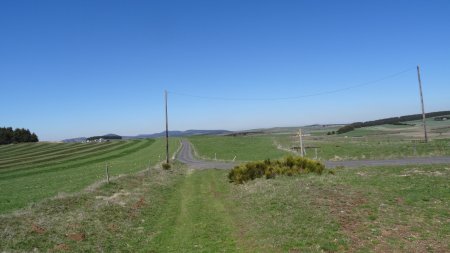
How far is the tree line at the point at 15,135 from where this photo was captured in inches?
7215

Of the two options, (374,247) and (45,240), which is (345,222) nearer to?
(374,247)

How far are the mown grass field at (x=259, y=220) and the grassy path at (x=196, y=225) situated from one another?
5 centimetres

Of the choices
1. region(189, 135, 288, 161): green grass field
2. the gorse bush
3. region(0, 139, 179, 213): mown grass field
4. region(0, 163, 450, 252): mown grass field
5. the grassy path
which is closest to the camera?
region(0, 163, 450, 252): mown grass field

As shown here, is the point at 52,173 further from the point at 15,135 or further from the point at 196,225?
the point at 15,135

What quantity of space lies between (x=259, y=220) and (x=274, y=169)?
1572cm

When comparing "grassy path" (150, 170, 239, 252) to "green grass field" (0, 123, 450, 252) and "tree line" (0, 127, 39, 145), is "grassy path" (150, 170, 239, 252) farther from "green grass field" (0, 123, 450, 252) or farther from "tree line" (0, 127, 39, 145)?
"tree line" (0, 127, 39, 145)

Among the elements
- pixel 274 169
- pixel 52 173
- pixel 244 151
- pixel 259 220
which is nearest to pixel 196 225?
pixel 259 220

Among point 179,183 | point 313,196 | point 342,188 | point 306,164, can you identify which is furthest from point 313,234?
point 179,183

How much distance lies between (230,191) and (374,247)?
57.6ft

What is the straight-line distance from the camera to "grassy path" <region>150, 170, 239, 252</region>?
15.2m

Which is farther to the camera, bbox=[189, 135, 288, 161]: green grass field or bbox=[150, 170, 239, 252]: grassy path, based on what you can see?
bbox=[189, 135, 288, 161]: green grass field

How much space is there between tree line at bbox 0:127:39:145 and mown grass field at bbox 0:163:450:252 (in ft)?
602

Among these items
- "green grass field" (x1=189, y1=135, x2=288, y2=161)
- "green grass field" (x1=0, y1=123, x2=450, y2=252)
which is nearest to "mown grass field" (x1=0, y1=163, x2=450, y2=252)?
"green grass field" (x1=0, y1=123, x2=450, y2=252)

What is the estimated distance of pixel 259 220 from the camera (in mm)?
18531
